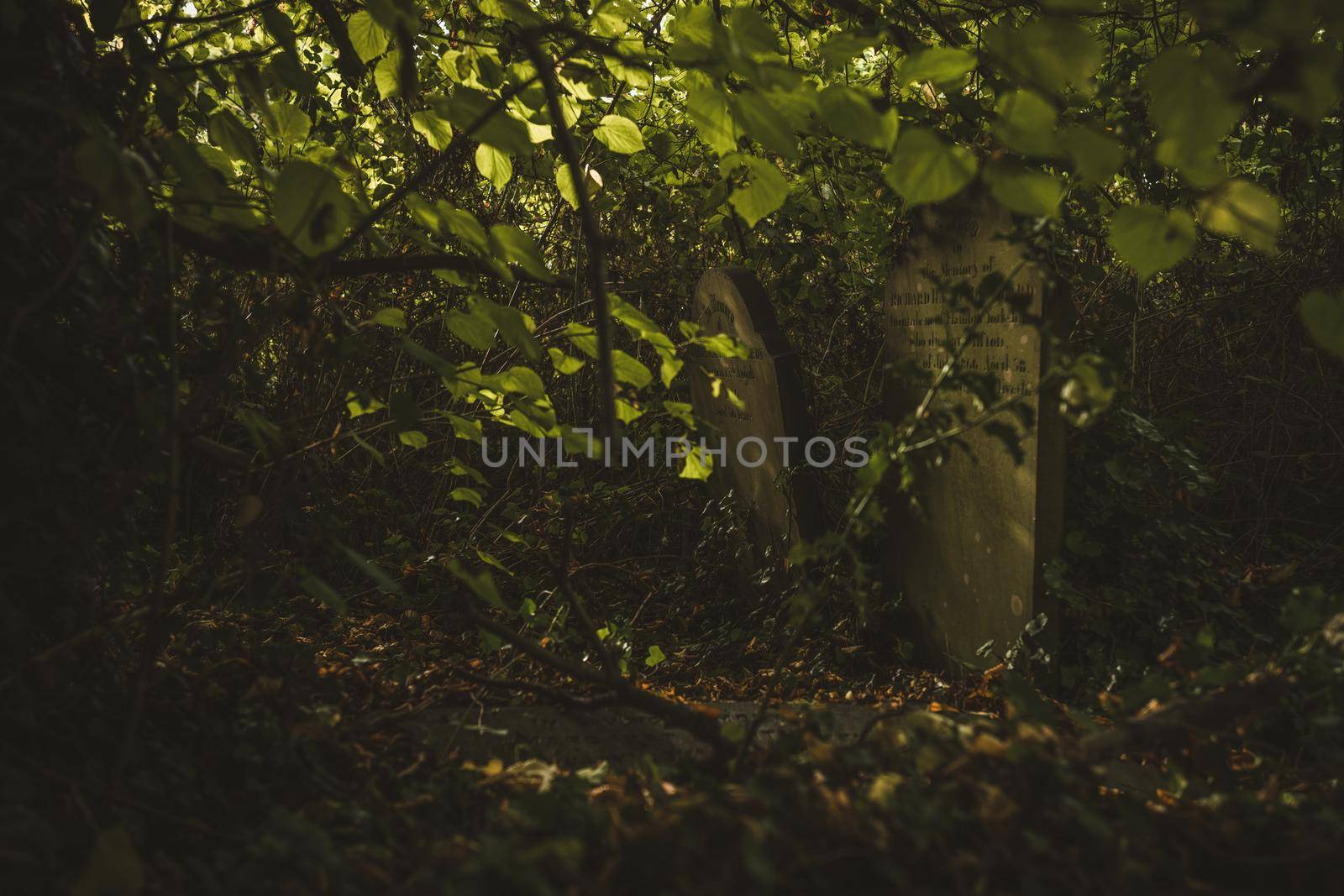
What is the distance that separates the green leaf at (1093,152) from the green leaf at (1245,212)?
5.3 inches

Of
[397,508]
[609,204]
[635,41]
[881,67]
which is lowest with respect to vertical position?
[397,508]

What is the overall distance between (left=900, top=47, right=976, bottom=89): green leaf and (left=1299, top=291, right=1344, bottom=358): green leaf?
561 mm

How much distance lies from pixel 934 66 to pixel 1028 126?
20 centimetres

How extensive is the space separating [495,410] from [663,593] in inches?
88.5

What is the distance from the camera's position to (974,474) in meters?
3.35

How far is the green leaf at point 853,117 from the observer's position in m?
1.34

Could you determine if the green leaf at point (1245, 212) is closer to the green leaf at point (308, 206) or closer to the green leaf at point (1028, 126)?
the green leaf at point (1028, 126)

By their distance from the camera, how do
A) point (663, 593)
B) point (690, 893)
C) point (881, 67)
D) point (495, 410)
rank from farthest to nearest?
1. point (881, 67)
2. point (663, 593)
3. point (495, 410)
4. point (690, 893)

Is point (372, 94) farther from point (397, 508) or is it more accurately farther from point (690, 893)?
point (690, 893)

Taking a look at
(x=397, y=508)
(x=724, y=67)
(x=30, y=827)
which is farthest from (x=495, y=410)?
(x=397, y=508)

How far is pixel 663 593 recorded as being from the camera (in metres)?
4.52

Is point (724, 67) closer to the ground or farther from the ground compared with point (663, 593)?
farther from the ground

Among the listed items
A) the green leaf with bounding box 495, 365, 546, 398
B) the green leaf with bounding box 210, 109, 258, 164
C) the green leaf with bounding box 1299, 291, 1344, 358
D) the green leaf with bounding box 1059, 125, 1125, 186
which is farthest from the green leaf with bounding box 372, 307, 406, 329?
the green leaf with bounding box 1299, 291, 1344, 358

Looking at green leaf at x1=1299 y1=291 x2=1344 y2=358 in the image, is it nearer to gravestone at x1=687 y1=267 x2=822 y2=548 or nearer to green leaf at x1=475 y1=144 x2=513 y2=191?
green leaf at x1=475 y1=144 x2=513 y2=191
